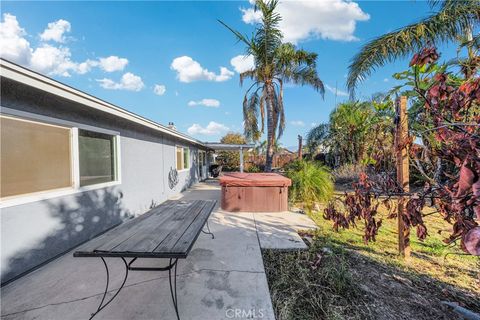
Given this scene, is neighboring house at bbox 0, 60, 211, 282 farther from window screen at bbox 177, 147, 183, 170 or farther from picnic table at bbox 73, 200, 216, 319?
window screen at bbox 177, 147, 183, 170

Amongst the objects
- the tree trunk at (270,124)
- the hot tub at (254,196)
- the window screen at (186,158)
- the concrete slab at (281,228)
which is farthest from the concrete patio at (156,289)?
the window screen at (186,158)

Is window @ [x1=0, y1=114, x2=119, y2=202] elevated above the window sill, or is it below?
above

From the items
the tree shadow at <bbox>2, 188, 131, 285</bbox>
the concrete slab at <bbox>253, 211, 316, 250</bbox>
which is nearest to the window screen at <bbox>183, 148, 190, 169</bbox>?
the tree shadow at <bbox>2, 188, 131, 285</bbox>

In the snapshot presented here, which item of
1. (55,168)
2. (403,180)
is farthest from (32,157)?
(403,180)

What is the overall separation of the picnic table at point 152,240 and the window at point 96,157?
1817 mm

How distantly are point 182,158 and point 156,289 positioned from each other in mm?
7525

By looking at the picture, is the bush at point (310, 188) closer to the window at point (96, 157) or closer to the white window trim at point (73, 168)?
the white window trim at point (73, 168)

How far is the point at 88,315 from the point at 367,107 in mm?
12156

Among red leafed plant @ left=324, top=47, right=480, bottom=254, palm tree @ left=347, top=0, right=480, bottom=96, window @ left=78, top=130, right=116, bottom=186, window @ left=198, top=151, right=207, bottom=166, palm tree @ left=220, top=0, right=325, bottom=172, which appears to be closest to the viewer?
red leafed plant @ left=324, top=47, right=480, bottom=254

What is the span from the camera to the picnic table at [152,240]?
1.64m

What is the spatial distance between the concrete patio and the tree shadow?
0.13 m

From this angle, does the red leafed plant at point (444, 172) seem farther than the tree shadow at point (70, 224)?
No

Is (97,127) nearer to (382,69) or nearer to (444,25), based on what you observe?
(382,69)

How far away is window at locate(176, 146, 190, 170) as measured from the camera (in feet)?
29.3
